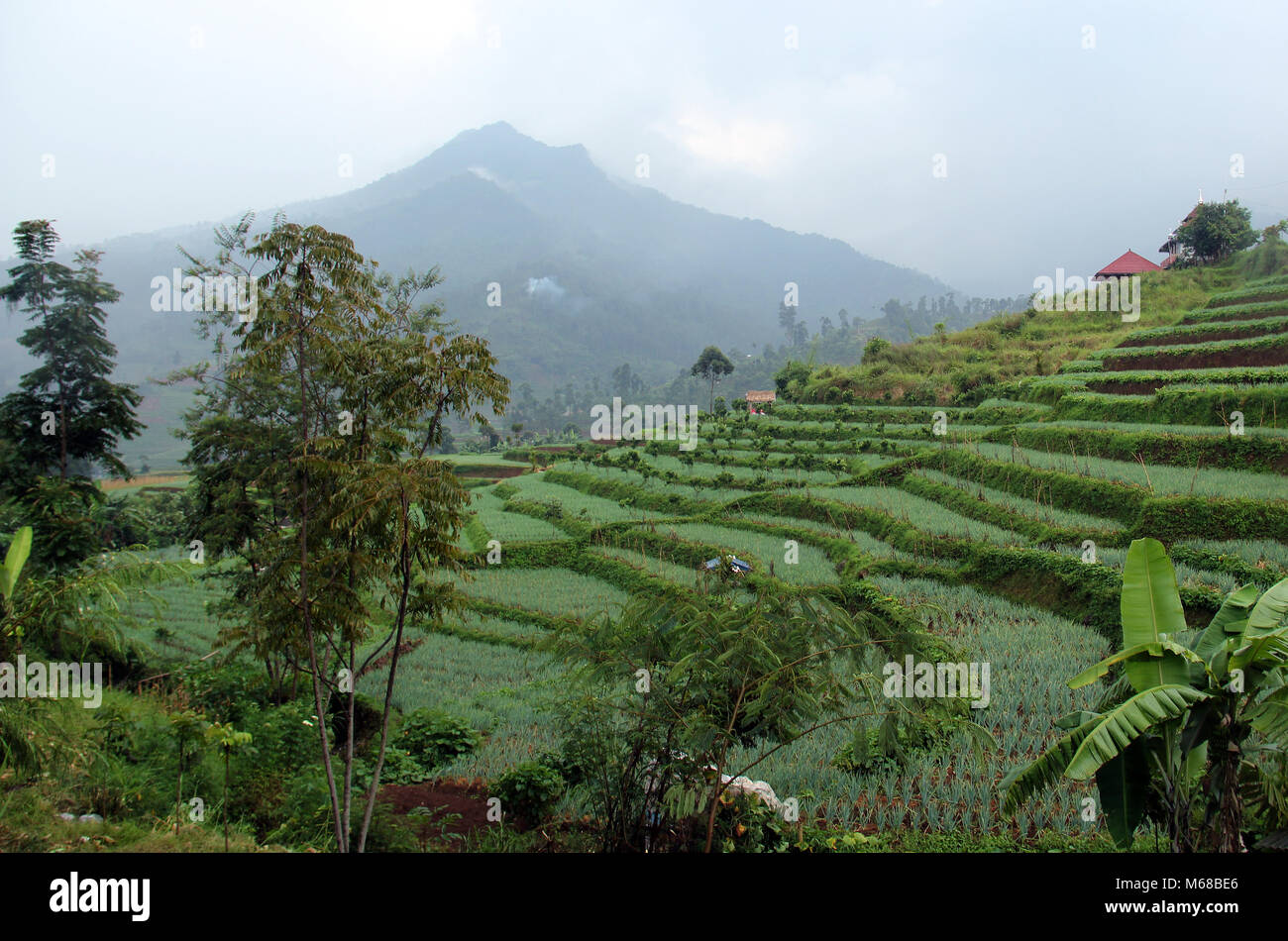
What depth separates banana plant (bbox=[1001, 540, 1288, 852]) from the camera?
3.30m

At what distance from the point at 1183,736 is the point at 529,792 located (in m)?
4.25

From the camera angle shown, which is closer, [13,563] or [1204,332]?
[13,563]

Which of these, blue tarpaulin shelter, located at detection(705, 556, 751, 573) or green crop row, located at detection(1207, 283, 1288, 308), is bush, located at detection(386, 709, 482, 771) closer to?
blue tarpaulin shelter, located at detection(705, 556, 751, 573)

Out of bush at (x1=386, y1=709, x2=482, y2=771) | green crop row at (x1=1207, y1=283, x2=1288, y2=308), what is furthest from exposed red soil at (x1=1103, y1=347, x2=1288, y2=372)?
bush at (x1=386, y1=709, x2=482, y2=771)

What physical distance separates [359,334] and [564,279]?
6014 inches

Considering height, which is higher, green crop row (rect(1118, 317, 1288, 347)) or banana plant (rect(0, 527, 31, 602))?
green crop row (rect(1118, 317, 1288, 347))

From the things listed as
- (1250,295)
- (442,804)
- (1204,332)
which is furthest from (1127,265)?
(442,804)

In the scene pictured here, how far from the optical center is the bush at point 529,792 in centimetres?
516

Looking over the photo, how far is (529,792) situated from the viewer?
17.1 ft

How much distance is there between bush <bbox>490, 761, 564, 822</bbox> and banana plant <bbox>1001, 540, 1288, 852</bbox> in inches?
125

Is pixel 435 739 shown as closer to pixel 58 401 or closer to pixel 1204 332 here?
pixel 58 401
